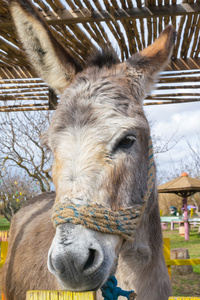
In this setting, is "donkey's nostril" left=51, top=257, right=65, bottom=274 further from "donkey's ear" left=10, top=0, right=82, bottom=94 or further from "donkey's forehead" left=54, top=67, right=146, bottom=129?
"donkey's ear" left=10, top=0, right=82, bottom=94

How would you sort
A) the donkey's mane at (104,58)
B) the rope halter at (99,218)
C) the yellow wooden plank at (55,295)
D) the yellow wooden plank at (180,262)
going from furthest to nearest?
the yellow wooden plank at (180,262) → the donkey's mane at (104,58) → the rope halter at (99,218) → the yellow wooden plank at (55,295)

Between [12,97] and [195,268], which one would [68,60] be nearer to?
[12,97]

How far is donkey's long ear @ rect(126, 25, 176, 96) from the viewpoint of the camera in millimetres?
2275

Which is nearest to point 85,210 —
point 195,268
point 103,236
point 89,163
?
point 103,236

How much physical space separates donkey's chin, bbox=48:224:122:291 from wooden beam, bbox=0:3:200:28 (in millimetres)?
2786

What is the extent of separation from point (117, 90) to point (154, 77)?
19.7 inches

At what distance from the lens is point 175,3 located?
11.3ft

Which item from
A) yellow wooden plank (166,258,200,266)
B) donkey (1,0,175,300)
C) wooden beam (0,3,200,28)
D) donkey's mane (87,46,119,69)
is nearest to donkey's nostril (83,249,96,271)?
donkey (1,0,175,300)

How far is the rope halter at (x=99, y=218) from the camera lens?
1.49 metres

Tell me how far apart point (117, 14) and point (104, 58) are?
1420 mm

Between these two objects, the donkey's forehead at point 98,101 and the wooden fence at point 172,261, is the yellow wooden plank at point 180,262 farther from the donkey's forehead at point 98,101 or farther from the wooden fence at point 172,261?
the donkey's forehead at point 98,101

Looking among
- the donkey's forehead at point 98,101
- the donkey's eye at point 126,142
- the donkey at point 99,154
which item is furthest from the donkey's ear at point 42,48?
the donkey's eye at point 126,142

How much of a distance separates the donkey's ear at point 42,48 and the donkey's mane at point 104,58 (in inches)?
4.9

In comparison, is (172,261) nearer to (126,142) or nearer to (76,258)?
(126,142)
